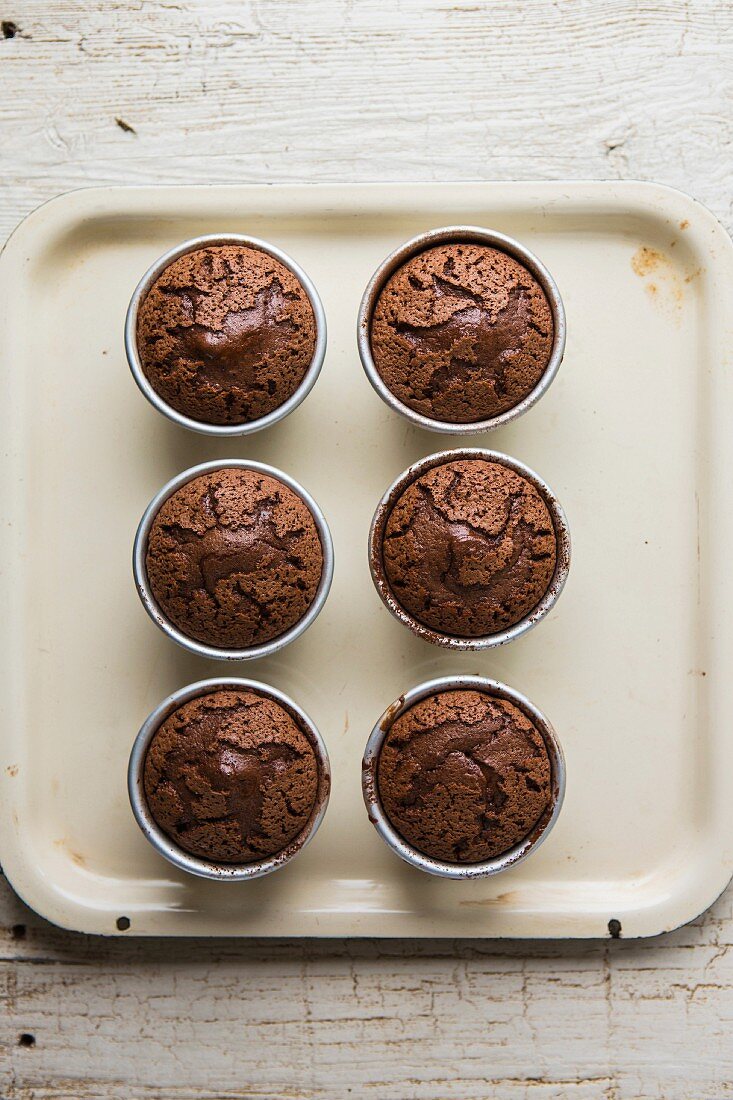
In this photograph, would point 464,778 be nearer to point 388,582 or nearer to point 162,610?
point 388,582

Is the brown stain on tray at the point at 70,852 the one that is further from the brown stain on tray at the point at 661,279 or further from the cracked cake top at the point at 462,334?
the brown stain on tray at the point at 661,279

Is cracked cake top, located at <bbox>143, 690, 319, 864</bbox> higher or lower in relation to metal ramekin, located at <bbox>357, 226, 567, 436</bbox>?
lower

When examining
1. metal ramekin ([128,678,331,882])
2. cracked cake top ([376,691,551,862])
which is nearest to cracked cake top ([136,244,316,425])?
metal ramekin ([128,678,331,882])

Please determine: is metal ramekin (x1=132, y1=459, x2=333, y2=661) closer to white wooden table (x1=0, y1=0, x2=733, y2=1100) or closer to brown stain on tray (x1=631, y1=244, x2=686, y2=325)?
white wooden table (x1=0, y1=0, x2=733, y2=1100)

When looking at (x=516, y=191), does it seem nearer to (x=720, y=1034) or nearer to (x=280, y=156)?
(x=280, y=156)

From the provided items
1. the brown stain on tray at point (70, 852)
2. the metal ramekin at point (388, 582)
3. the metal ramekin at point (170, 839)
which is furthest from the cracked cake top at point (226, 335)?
the brown stain on tray at point (70, 852)

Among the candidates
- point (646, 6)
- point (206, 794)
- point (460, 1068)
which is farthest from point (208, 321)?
point (460, 1068)
